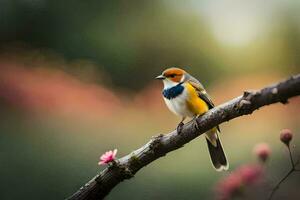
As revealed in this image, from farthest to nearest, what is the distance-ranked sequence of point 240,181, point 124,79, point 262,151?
point 124,79
point 262,151
point 240,181

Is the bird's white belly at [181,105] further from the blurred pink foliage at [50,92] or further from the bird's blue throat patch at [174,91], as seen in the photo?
the blurred pink foliage at [50,92]

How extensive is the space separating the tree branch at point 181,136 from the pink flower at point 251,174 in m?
0.16

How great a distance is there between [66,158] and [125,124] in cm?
21

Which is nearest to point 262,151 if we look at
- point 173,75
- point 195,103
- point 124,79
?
point 195,103

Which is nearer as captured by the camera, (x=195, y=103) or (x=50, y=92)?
(x=195, y=103)

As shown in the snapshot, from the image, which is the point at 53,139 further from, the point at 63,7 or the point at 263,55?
the point at 263,55

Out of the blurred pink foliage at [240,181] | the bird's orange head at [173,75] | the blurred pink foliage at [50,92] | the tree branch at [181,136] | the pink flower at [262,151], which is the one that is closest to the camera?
the tree branch at [181,136]

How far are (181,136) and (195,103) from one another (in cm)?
13

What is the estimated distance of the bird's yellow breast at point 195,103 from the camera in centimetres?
177

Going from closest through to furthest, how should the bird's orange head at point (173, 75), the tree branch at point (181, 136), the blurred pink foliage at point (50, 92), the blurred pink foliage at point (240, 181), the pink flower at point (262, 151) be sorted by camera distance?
1. the tree branch at point (181, 136)
2. the blurred pink foliage at point (240, 181)
3. the pink flower at point (262, 151)
4. the bird's orange head at point (173, 75)
5. the blurred pink foliage at point (50, 92)

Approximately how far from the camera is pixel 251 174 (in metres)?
1.65

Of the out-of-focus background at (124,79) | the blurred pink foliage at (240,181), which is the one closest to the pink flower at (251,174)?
the blurred pink foliage at (240,181)

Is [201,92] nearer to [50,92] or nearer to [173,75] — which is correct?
[173,75]

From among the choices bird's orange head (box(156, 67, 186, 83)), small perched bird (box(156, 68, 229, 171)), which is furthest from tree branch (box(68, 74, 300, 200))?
bird's orange head (box(156, 67, 186, 83))
